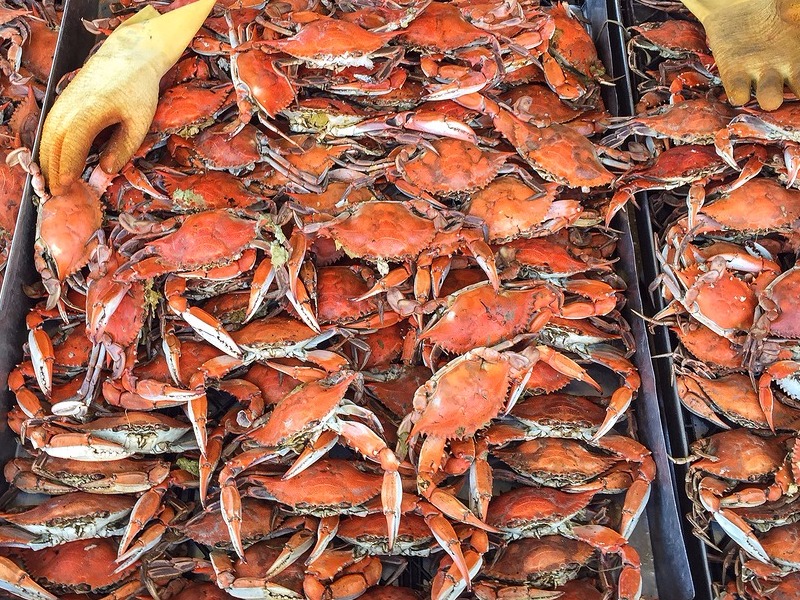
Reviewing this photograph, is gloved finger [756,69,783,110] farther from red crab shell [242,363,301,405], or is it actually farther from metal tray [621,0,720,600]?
red crab shell [242,363,301,405]

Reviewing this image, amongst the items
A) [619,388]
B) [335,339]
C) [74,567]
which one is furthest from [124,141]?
[619,388]

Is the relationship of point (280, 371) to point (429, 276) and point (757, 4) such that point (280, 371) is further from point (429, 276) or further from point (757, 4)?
point (757, 4)

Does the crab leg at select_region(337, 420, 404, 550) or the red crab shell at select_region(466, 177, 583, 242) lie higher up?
the red crab shell at select_region(466, 177, 583, 242)

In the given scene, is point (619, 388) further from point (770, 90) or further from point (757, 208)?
point (770, 90)

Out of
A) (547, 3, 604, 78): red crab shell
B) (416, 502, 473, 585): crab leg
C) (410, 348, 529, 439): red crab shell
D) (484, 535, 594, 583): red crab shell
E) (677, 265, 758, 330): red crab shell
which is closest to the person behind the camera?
(416, 502, 473, 585): crab leg

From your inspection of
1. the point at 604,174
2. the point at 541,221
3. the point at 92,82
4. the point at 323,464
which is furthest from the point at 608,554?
the point at 92,82

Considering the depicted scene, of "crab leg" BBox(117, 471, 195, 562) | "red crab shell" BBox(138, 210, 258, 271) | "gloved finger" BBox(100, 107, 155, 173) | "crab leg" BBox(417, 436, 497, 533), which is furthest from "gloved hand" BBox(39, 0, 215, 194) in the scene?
"crab leg" BBox(417, 436, 497, 533)

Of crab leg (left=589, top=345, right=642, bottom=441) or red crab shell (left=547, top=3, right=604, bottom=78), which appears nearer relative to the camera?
crab leg (left=589, top=345, right=642, bottom=441)
